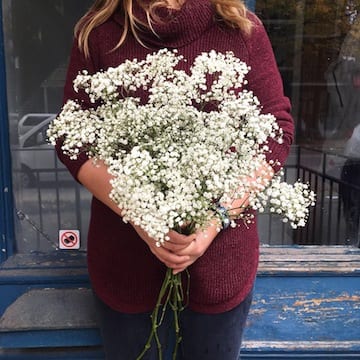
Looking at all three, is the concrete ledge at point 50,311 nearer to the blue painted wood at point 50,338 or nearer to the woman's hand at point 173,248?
the blue painted wood at point 50,338

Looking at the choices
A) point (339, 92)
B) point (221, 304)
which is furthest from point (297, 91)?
point (221, 304)

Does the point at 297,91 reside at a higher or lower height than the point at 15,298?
higher

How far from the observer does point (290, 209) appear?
3.54ft

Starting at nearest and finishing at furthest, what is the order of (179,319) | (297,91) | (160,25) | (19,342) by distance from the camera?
(160,25) → (179,319) → (19,342) → (297,91)

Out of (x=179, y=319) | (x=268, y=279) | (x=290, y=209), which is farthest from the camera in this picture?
(x=268, y=279)

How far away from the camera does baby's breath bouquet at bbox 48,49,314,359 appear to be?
0.98 metres

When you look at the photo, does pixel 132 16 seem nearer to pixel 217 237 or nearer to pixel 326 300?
pixel 217 237

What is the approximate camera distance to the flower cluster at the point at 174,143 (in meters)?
0.98

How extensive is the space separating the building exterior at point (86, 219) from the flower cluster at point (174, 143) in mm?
1186

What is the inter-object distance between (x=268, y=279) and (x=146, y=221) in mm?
1468

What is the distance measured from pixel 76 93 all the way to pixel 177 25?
308 millimetres

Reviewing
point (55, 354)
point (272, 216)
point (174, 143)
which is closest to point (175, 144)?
point (174, 143)

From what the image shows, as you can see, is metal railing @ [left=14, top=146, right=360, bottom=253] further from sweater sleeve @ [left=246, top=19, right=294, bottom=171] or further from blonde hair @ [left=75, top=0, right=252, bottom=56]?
blonde hair @ [left=75, top=0, right=252, bottom=56]

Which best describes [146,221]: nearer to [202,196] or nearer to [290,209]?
[202,196]
